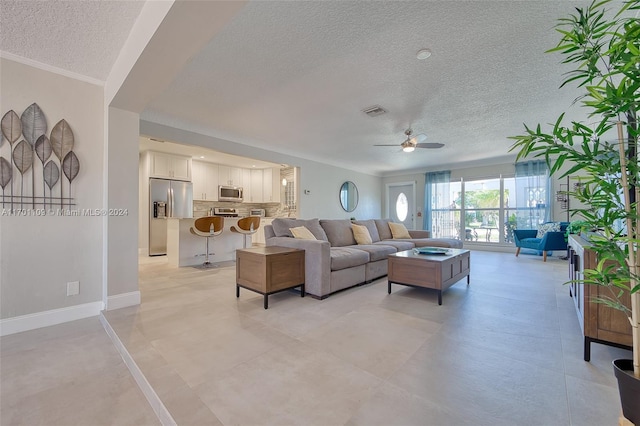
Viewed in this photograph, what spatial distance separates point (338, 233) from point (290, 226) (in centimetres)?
98

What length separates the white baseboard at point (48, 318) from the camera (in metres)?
2.31

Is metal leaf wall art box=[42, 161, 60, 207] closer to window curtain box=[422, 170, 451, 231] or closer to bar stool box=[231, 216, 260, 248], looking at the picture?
bar stool box=[231, 216, 260, 248]

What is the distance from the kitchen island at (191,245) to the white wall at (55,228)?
221cm

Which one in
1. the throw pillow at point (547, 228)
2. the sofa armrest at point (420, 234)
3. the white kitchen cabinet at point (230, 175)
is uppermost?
the white kitchen cabinet at point (230, 175)

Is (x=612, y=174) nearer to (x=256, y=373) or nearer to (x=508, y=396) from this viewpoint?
(x=508, y=396)

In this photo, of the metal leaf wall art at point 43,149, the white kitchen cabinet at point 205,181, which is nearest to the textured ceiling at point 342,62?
the metal leaf wall art at point 43,149

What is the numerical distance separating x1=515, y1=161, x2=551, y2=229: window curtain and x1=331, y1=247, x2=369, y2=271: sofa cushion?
5.26 meters

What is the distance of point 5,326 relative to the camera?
229 centimetres

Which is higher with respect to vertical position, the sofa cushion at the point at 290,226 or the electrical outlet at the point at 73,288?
the sofa cushion at the point at 290,226

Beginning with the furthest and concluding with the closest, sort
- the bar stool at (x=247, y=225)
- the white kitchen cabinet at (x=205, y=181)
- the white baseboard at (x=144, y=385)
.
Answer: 1. the white kitchen cabinet at (x=205, y=181)
2. the bar stool at (x=247, y=225)
3. the white baseboard at (x=144, y=385)

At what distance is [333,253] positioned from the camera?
3424mm

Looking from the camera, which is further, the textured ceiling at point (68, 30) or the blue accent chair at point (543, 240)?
the blue accent chair at point (543, 240)

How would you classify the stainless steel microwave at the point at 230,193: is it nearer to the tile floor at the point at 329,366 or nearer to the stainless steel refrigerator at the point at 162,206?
the stainless steel refrigerator at the point at 162,206

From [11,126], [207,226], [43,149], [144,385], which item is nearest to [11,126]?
[11,126]
